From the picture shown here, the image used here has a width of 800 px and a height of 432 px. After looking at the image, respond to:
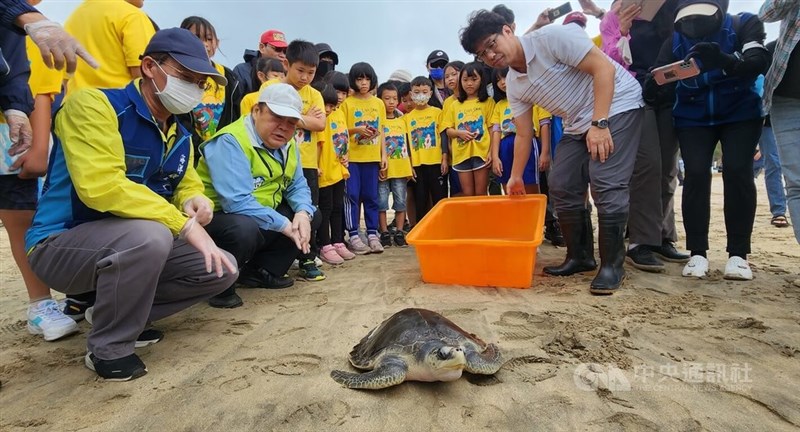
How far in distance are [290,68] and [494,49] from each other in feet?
5.42

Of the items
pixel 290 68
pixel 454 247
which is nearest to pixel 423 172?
pixel 290 68

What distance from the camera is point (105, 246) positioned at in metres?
1.59

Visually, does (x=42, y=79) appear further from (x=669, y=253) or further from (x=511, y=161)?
(x=669, y=253)

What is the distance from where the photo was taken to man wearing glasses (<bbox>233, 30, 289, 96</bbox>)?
382 centimetres

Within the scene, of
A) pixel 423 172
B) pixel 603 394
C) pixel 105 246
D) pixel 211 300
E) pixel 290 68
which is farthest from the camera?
pixel 423 172

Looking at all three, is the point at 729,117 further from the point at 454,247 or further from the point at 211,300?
the point at 211,300

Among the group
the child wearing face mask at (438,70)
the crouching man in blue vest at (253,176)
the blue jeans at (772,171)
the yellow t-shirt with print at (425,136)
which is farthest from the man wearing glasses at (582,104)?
the blue jeans at (772,171)

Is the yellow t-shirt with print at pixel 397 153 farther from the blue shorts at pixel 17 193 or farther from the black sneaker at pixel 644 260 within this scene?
the blue shorts at pixel 17 193

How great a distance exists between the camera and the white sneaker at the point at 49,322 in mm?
2000

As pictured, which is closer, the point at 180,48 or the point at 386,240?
the point at 180,48

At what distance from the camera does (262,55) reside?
4211 millimetres

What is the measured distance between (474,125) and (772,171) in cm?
321

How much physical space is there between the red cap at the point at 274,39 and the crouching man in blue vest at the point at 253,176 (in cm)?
176

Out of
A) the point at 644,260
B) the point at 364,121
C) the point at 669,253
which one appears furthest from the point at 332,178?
the point at 669,253
